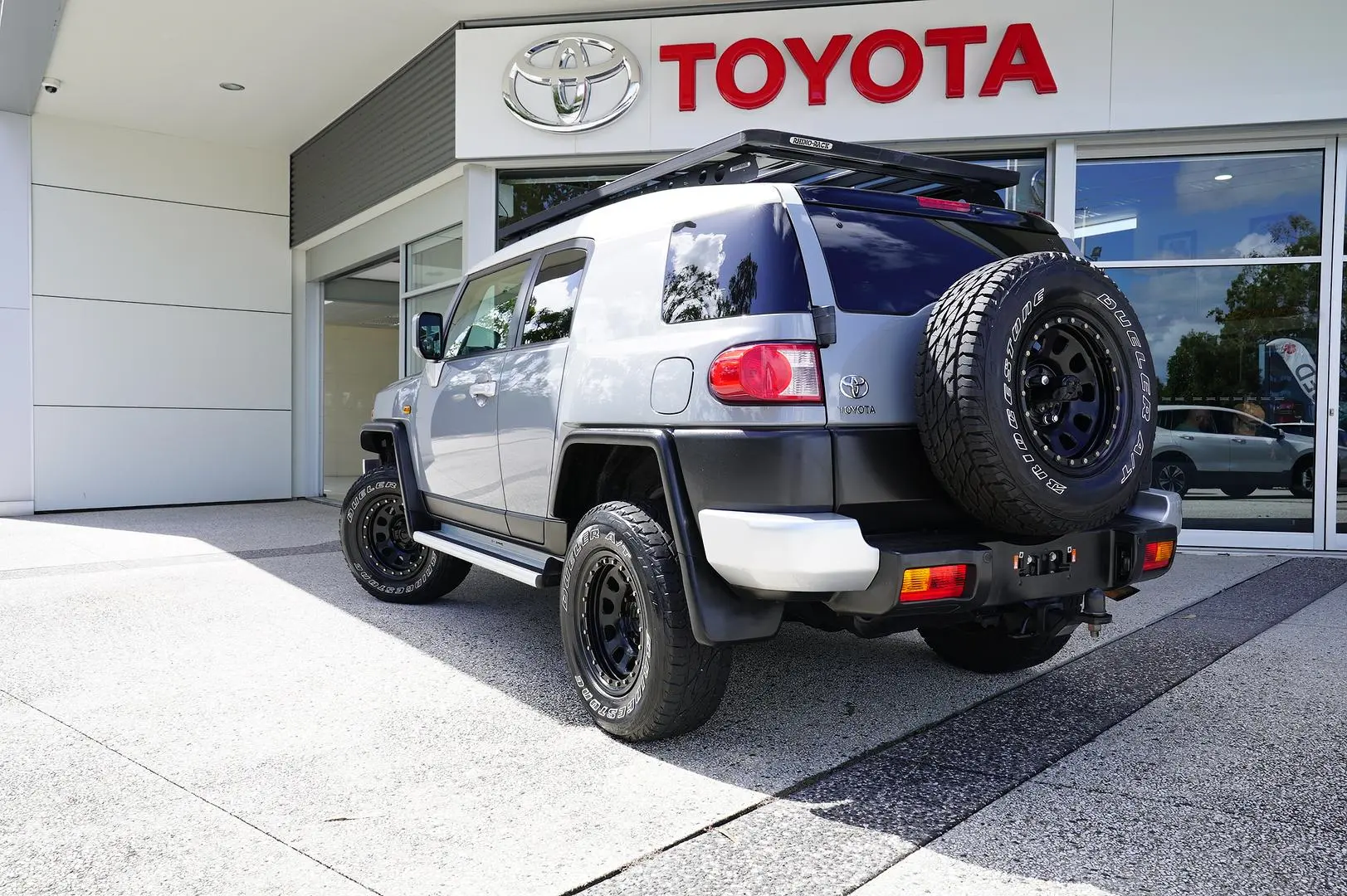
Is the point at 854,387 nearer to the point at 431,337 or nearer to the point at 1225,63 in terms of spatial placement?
the point at 431,337

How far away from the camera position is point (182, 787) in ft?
9.71

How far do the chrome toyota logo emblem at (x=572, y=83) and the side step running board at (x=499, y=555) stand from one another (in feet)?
16.3

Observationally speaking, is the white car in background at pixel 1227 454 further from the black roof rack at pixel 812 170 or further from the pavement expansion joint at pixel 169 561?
the pavement expansion joint at pixel 169 561

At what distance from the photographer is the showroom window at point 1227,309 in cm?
799

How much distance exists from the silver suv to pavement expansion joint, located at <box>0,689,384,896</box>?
1.10 metres

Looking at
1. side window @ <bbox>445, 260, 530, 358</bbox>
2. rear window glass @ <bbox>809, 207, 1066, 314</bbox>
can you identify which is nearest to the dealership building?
side window @ <bbox>445, 260, 530, 358</bbox>

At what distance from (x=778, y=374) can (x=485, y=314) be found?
7.75ft

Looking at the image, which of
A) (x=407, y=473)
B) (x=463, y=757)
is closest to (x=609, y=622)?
(x=463, y=757)

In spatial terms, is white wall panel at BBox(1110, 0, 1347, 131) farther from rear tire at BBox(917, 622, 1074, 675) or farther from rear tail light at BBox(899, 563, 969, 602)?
rear tail light at BBox(899, 563, 969, 602)

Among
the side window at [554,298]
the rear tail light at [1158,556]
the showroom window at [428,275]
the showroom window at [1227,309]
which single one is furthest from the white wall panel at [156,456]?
the rear tail light at [1158,556]

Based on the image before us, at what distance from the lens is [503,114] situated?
8969mm

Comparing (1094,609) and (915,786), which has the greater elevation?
(1094,609)

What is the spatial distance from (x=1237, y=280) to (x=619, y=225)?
6.61 m

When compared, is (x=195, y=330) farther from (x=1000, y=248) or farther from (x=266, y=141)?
(x=1000, y=248)
